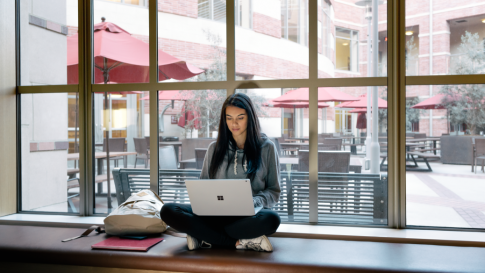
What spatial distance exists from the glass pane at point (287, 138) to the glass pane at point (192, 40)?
1.13 ft

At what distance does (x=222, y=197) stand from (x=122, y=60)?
5.32ft

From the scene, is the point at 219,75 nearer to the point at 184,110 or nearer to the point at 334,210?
the point at 184,110

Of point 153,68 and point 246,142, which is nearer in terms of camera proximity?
point 246,142

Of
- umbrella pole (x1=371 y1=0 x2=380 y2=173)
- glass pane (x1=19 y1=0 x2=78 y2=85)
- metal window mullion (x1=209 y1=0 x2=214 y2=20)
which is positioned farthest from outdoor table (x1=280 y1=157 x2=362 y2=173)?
glass pane (x1=19 y1=0 x2=78 y2=85)

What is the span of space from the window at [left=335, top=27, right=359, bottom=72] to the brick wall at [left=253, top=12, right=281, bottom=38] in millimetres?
455

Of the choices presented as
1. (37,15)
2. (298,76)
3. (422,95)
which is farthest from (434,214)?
(37,15)

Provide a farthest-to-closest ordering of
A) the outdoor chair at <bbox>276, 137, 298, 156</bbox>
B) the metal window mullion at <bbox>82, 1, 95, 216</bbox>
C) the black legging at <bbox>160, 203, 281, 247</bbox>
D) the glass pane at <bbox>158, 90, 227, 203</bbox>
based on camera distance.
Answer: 1. the metal window mullion at <bbox>82, 1, 95, 216</bbox>
2. the glass pane at <bbox>158, 90, 227, 203</bbox>
3. the outdoor chair at <bbox>276, 137, 298, 156</bbox>
4. the black legging at <bbox>160, 203, 281, 247</bbox>

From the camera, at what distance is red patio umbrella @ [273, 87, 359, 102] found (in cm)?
270

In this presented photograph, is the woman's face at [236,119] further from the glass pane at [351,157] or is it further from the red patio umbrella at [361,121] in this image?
the red patio umbrella at [361,121]

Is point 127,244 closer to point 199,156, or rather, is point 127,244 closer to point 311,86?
point 199,156

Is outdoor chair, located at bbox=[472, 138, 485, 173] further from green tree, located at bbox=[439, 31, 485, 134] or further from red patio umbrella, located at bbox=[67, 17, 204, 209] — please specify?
red patio umbrella, located at bbox=[67, 17, 204, 209]

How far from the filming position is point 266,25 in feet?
9.29

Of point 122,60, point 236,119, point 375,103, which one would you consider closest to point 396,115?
point 375,103

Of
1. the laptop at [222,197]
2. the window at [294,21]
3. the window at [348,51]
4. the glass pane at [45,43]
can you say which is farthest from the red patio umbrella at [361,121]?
the glass pane at [45,43]
